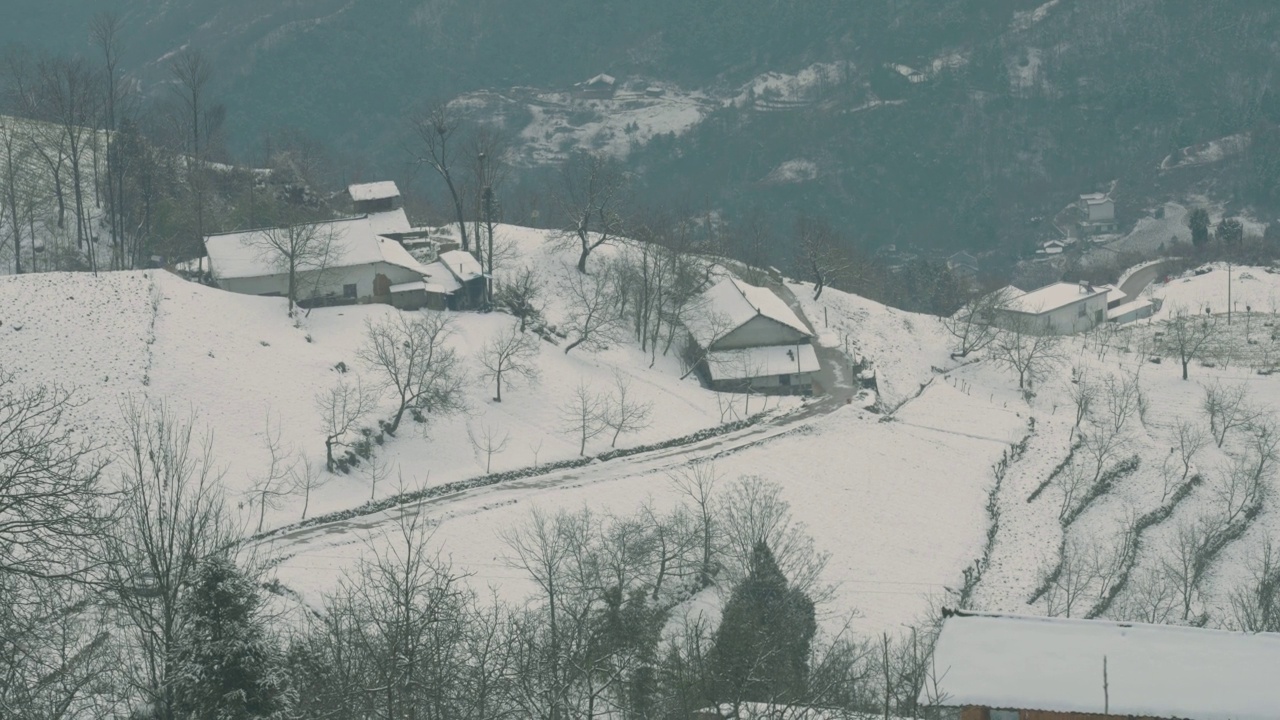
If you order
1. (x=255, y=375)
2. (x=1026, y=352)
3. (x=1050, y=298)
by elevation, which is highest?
(x=255, y=375)

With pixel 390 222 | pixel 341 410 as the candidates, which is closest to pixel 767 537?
pixel 341 410

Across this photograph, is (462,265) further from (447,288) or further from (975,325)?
(975,325)

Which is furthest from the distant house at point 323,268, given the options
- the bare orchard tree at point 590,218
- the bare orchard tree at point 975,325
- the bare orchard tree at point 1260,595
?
the bare orchard tree at point 1260,595

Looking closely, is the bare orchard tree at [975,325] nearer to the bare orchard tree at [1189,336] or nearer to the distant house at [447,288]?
the bare orchard tree at [1189,336]

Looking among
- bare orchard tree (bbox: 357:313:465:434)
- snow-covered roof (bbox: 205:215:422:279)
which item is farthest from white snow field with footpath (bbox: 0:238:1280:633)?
A: snow-covered roof (bbox: 205:215:422:279)

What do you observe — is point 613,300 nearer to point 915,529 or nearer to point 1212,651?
point 915,529

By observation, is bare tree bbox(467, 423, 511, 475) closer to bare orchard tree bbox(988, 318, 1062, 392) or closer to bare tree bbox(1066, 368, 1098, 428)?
bare tree bbox(1066, 368, 1098, 428)

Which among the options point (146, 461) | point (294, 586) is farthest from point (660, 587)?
point (146, 461)
